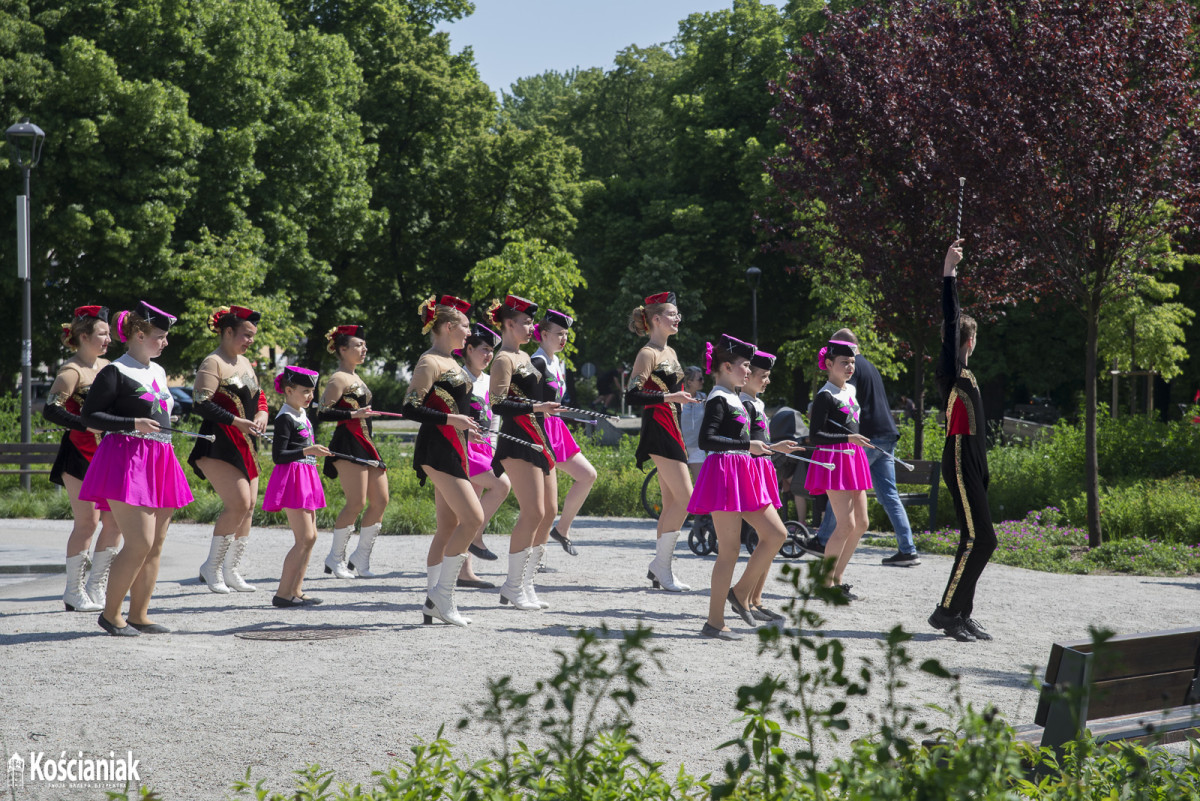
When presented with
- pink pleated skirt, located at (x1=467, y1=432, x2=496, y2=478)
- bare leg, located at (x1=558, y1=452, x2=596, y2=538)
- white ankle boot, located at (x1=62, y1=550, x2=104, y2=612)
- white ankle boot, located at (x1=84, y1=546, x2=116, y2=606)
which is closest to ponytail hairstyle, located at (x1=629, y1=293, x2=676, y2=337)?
bare leg, located at (x1=558, y1=452, x2=596, y2=538)

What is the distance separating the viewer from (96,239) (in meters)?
26.8

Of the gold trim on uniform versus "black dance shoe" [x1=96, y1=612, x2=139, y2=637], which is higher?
the gold trim on uniform

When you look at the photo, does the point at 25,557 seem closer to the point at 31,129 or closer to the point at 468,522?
the point at 468,522

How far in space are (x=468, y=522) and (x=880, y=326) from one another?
8.46 meters

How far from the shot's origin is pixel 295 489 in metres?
8.19

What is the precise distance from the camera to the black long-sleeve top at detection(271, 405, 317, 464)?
332 inches

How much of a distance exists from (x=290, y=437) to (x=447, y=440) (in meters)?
2.14

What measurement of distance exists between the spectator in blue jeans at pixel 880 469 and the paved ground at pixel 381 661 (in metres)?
0.22

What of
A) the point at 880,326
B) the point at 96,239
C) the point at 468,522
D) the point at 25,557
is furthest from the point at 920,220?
the point at 96,239

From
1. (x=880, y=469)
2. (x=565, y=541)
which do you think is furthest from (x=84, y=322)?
(x=880, y=469)

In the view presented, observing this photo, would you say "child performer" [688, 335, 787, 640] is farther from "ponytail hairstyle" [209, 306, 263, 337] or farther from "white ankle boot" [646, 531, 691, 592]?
"ponytail hairstyle" [209, 306, 263, 337]

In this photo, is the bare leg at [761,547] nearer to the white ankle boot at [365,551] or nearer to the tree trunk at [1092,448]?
the white ankle boot at [365,551]

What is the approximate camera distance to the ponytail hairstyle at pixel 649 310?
8.82 meters

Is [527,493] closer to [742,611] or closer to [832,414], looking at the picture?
[742,611]
